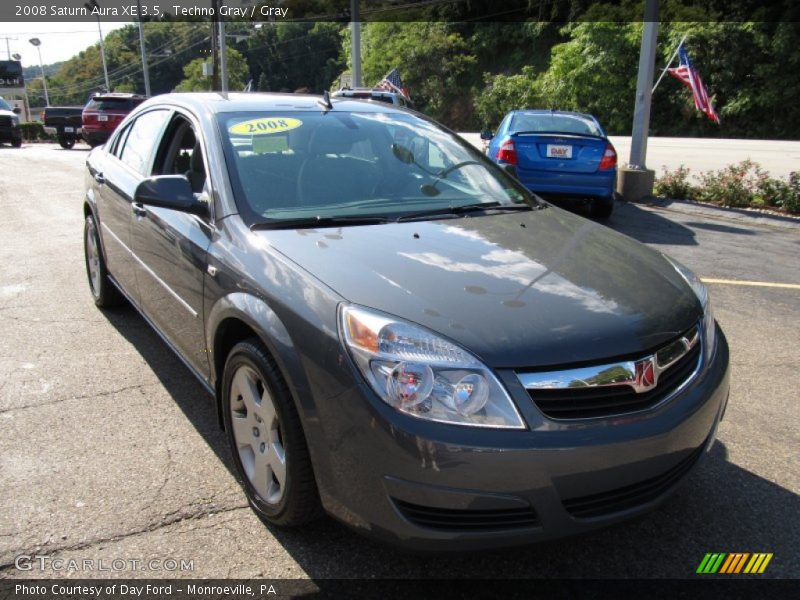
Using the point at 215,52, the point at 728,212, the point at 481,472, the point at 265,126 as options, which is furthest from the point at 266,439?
the point at 215,52

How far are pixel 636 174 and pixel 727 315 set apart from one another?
610 centimetres

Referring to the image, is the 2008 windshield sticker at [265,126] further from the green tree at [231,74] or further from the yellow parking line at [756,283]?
the green tree at [231,74]

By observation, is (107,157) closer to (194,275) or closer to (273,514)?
(194,275)

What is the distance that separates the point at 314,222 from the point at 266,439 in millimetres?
919

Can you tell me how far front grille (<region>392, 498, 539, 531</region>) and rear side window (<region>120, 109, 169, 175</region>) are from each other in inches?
110

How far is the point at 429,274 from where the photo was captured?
2453mm

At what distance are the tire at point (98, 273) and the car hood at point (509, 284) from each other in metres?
2.71

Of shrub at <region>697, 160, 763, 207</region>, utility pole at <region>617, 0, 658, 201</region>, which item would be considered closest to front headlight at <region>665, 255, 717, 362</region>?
shrub at <region>697, 160, 763, 207</region>

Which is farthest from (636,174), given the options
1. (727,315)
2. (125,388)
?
(125,388)

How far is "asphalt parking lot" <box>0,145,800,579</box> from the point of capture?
243cm

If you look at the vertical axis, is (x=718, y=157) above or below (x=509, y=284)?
below

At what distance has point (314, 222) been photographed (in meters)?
2.89

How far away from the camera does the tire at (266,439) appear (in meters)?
2.31

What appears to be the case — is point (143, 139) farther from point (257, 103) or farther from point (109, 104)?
point (109, 104)
